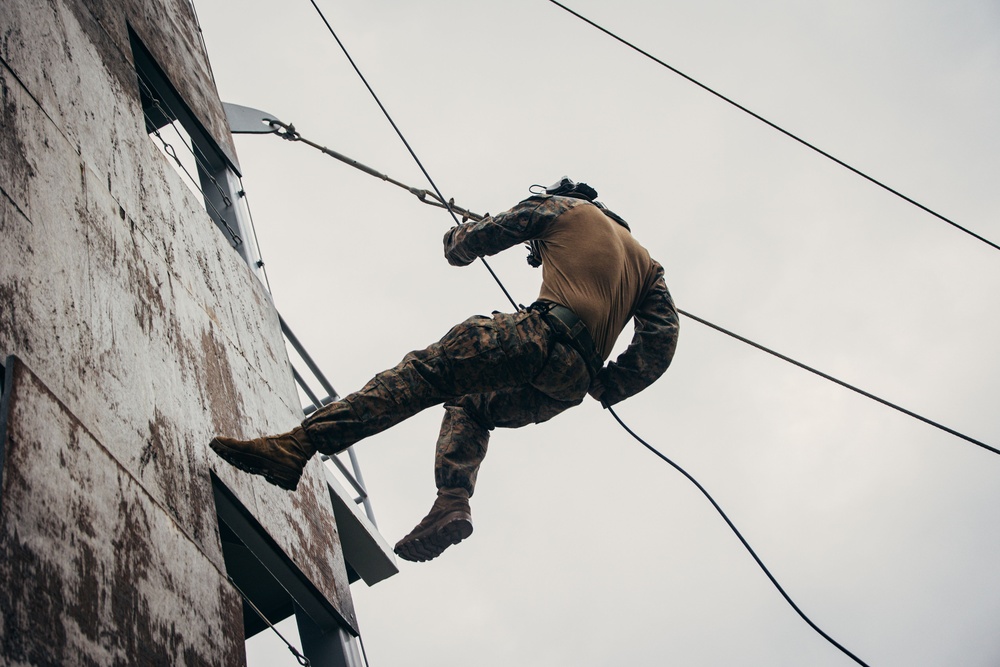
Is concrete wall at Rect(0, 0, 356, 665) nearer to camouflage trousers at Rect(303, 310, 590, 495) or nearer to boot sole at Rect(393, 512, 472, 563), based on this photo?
boot sole at Rect(393, 512, 472, 563)

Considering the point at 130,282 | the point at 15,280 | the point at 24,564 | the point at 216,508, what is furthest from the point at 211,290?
the point at 24,564

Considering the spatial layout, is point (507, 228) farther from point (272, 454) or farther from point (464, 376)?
point (272, 454)

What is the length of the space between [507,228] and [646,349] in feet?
3.37

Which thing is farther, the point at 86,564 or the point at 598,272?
the point at 598,272

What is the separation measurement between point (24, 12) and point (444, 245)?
2.38 metres

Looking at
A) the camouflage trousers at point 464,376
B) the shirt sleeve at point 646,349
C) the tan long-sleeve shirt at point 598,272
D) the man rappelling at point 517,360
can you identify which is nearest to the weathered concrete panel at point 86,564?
the man rappelling at point 517,360

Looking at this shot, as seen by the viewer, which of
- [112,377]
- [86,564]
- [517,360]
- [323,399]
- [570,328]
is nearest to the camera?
[86,564]

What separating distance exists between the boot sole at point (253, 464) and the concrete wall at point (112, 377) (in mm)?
142

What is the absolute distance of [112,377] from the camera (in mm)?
3666

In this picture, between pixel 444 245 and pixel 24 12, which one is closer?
pixel 24 12

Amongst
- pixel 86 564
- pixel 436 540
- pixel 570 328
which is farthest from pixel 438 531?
pixel 86 564

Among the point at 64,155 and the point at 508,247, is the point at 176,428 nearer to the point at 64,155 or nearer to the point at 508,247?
the point at 64,155

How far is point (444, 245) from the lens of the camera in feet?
18.6

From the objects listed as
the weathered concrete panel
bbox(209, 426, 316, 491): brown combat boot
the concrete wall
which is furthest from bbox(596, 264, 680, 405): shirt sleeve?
the weathered concrete panel
